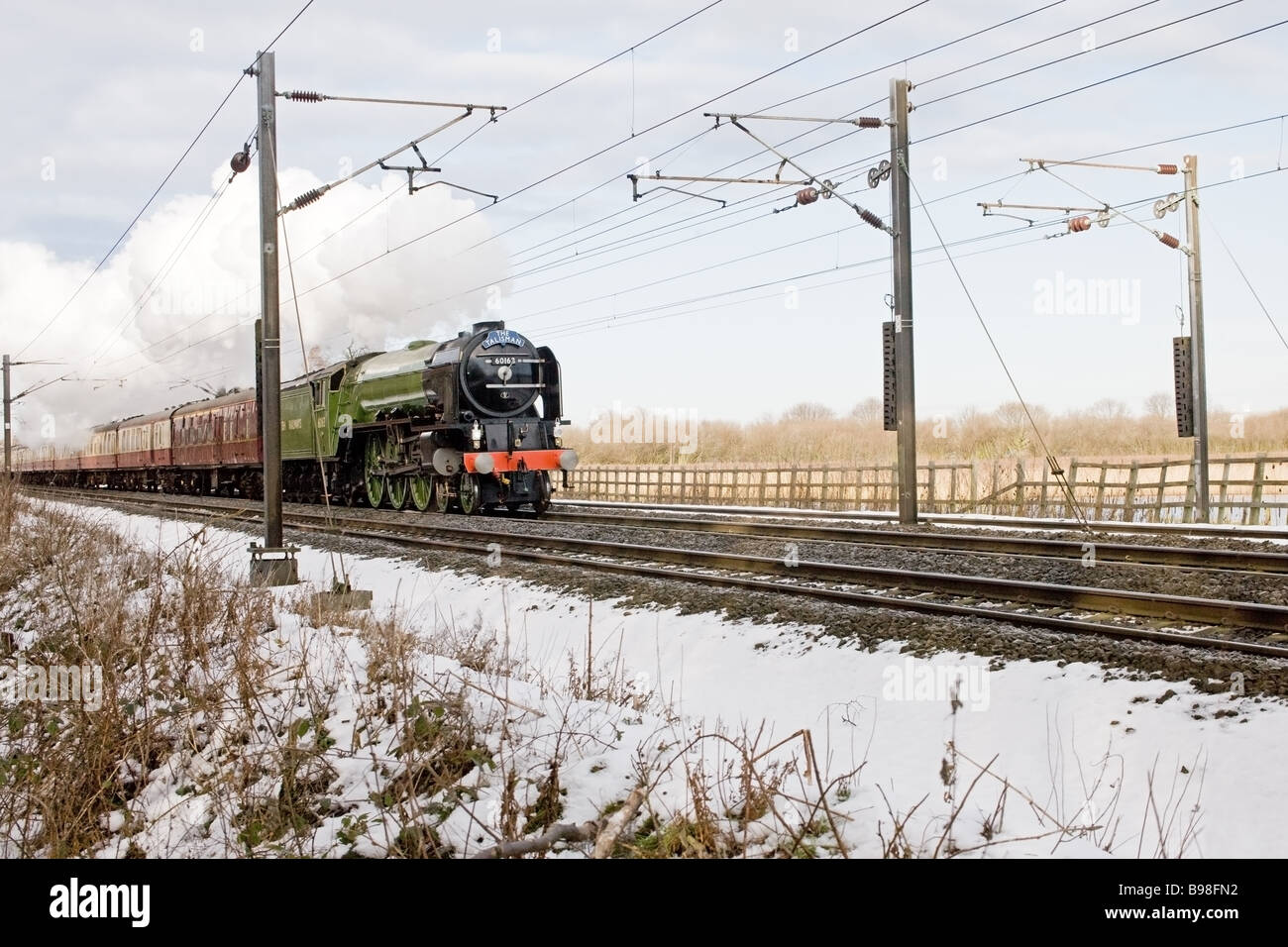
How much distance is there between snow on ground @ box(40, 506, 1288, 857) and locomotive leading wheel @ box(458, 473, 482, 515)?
37.5 ft

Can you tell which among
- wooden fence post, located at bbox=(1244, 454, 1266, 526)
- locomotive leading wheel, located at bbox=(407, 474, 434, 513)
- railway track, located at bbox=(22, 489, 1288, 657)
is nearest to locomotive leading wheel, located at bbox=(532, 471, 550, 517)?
locomotive leading wheel, located at bbox=(407, 474, 434, 513)

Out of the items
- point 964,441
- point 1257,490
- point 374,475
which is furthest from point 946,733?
point 964,441

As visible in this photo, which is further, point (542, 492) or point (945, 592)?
point (542, 492)

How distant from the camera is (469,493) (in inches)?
820

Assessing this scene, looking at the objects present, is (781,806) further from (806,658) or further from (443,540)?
(443,540)

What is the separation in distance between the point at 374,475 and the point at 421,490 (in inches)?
113

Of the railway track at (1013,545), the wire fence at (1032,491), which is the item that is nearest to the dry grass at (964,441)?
the wire fence at (1032,491)

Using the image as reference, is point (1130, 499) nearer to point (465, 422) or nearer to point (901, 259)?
point (901, 259)

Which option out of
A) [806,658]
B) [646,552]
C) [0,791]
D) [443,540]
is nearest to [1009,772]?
[806,658]

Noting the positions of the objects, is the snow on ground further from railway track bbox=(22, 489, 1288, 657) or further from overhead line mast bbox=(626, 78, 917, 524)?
overhead line mast bbox=(626, 78, 917, 524)

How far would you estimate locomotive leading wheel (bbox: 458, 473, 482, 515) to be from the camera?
20578 mm

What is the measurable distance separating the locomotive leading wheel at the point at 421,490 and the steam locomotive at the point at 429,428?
1.0 inches

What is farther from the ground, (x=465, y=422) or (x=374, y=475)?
(x=465, y=422)
